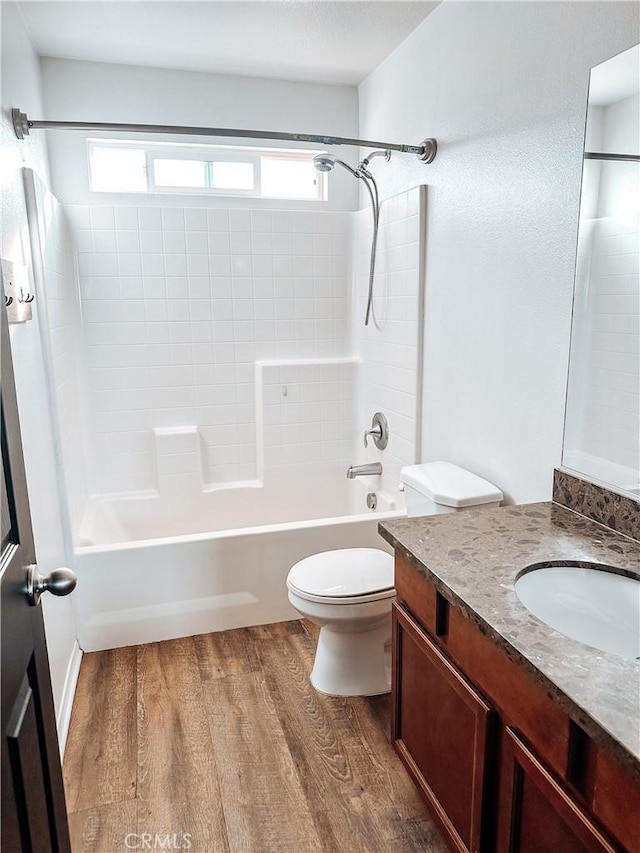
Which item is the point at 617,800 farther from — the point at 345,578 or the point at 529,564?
the point at 345,578

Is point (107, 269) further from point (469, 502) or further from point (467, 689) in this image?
point (467, 689)

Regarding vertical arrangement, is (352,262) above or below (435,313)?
above

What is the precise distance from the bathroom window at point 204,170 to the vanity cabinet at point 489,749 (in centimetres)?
244

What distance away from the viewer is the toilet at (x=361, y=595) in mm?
2053

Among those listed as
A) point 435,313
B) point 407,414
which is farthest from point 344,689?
point 435,313

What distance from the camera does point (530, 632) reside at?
110cm

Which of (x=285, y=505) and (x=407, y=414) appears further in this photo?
(x=285, y=505)

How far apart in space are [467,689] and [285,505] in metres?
2.29

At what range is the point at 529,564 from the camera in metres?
1.37

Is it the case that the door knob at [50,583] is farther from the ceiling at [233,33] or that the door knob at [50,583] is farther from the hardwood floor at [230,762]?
the ceiling at [233,33]

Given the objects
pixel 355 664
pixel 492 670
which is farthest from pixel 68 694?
pixel 492 670

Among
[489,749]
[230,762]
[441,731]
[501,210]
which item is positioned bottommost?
[230,762]

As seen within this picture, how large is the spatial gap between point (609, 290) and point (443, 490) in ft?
2.79

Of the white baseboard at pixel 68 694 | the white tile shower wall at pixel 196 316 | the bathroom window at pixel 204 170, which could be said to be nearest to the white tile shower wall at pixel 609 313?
the white baseboard at pixel 68 694
